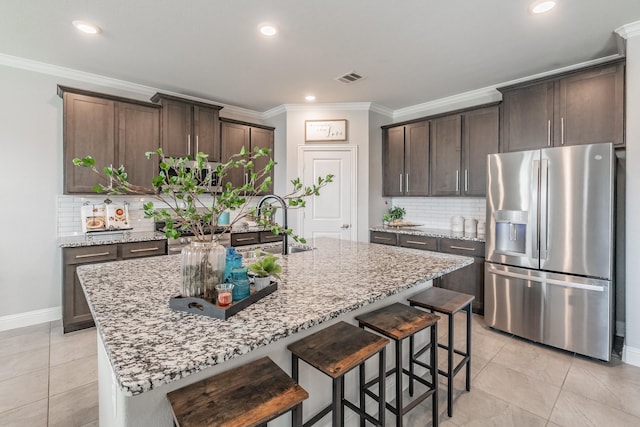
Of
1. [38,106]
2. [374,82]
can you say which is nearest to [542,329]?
[374,82]

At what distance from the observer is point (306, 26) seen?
8.19 ft

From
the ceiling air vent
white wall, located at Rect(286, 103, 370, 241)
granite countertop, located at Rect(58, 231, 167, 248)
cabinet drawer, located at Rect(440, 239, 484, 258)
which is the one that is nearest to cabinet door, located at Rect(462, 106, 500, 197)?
cabinet drawer, located at Rect(440, 239, 484, 258)

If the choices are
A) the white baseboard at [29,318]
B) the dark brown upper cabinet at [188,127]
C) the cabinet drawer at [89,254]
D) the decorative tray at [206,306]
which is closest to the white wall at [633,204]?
the decorative tray at [206,306]

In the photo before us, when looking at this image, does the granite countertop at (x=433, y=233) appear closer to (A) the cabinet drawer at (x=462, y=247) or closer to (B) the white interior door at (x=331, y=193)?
(A) the cabinet drawer at (x=462, y=247)

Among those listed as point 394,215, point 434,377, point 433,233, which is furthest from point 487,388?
point 394,215

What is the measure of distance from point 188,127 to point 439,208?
361 cm

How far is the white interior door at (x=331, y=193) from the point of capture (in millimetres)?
4516

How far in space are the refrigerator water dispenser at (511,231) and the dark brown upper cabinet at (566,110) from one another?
2.78ft

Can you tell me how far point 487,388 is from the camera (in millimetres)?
2182

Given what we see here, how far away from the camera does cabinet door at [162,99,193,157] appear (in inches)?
146

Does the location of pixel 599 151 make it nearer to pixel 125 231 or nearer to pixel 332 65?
pixel 332 65

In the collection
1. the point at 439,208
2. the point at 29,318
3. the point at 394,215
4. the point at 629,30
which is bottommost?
the point at 29,318

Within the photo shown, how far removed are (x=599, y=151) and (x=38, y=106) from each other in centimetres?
530

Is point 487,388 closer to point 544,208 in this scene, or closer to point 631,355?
point 631,355
